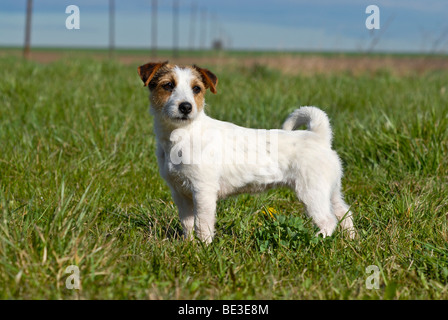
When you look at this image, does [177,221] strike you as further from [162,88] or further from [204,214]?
[162,88]

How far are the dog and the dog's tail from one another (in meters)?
0.07

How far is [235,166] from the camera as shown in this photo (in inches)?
151

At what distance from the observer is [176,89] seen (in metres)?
3.78

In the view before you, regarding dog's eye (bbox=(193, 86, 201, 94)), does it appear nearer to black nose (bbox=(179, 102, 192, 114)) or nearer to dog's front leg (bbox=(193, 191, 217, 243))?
black nose (bbox=(179, 102, 192, 114))

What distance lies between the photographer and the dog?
3.66 meters

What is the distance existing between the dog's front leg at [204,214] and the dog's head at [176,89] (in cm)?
60

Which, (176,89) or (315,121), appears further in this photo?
(315,121)

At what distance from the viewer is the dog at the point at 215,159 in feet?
12.0

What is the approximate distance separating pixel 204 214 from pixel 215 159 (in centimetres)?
44

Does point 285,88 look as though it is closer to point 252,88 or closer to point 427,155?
point 252,88

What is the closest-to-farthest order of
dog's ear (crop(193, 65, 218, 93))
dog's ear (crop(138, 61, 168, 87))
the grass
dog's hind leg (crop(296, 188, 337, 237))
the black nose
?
the grass
the black nose
dog's hind leg (crop(296, 188, 337, 237))
dog's ear (crop(138, 61, 168, 87))
dog's ear (crop(193, 65, 218, 93))

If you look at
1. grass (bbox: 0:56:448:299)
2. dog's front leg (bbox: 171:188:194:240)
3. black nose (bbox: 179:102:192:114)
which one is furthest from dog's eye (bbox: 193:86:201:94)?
grass (bbox: 0:56:448:299)

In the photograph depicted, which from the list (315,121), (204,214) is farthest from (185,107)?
(315,121)

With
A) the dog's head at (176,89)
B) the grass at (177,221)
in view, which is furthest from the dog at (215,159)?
the grass at (177,221)
